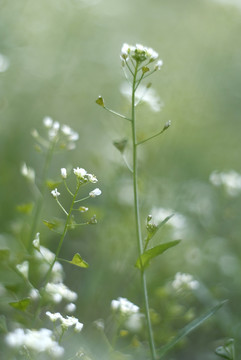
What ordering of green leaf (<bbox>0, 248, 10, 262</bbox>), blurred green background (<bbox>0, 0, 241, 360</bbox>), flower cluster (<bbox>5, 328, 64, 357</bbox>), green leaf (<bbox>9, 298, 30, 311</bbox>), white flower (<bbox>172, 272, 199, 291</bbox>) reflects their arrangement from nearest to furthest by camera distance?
flower cluster (<bbox>5, 328, 64, 357</bbox>)
green leaf (<bbox>9, 298, 30, 311</bbox>)
green leaf (<bbox>0, 248, 10, 262</bbox>)
white flower (<bbox>172, 272, 199, 291</bbox>)
blurred green background (<bbox>0, 0, 241, 360</bbox>)

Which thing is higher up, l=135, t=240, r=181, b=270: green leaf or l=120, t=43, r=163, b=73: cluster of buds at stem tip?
l=120, t=43, r=163, b=73: cluster of buds at stem tip

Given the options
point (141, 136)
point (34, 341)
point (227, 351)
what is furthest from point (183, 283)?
point (34, 341)

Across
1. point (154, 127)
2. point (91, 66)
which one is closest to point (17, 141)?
point (154, 127)

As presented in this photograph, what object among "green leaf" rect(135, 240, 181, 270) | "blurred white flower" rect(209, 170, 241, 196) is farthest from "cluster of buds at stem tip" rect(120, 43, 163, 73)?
"blurred white flower" rect(209, 170, 241, 196)

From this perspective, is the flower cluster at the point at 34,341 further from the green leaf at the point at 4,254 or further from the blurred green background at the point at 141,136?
the blurred green background at the point at 141,136

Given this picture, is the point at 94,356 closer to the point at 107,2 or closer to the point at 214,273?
the point at 214,273

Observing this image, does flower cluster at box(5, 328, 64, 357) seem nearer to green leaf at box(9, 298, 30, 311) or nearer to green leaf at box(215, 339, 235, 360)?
green leaf at box(9, 298, 30, 311)

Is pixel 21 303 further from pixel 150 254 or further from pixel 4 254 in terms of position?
pixel 150 254

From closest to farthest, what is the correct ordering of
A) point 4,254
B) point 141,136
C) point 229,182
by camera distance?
point 4,254
point 141,136
point 229,182

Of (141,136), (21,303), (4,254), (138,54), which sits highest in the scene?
(141,136)
